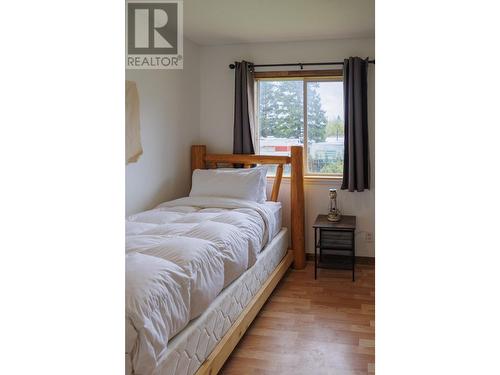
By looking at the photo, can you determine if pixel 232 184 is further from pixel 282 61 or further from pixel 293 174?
pixel 282 61

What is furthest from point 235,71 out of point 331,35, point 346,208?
point 346,208

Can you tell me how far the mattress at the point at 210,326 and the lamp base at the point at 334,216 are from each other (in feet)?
3.47

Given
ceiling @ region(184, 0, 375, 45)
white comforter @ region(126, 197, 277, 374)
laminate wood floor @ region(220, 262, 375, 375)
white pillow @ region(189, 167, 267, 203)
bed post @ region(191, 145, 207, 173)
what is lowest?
laminate wood floor @ region(220, 262, 375, 375)

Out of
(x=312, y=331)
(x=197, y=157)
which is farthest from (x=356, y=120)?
(x=312, y=331)

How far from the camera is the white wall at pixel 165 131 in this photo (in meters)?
3.74

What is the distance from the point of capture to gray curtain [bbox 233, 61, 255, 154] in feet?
15.1

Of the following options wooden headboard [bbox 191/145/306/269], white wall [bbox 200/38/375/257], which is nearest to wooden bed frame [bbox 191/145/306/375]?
wooden headboard [bbox 191/145/306/269]

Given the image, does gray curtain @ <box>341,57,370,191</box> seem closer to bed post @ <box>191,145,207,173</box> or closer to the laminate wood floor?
the laminate wood floor

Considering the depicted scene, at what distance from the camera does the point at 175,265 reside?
Result: 80.5 inches

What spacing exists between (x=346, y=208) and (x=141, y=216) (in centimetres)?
228

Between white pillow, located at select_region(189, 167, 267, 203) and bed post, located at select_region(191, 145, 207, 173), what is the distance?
0.34 metres

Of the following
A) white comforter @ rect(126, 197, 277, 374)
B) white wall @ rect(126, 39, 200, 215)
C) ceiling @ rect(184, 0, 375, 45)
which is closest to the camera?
white comforter @ rect(126, 197, 277, 374)

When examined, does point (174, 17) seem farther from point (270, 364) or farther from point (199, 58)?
point (270, 364)

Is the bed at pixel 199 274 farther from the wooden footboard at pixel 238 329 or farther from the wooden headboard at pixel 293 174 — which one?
the wooden headboard at pixel 293 174
